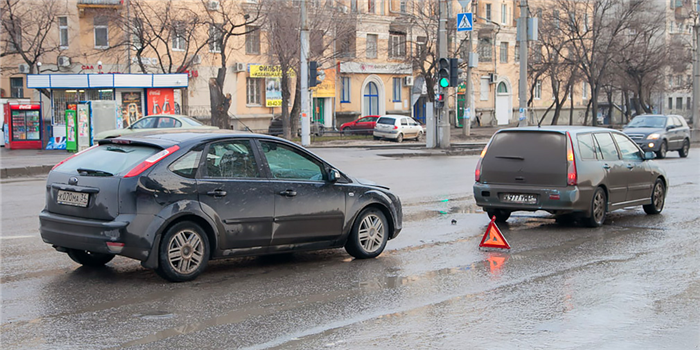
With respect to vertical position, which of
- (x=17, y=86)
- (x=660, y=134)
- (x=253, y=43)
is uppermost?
(x=253, y=43)

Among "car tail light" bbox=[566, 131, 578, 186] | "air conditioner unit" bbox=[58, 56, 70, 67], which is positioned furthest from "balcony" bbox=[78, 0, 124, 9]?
"car tail light" bbox=[566, 131, 578, 186]

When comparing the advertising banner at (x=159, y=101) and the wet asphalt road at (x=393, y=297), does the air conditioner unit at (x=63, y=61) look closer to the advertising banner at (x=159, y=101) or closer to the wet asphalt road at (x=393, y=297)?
the advertising banner at (x=159, y=101)

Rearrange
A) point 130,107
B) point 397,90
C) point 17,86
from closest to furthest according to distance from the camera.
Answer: point 130,107, point 17,86, point 397,90

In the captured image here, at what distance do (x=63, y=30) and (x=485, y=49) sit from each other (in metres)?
34.8

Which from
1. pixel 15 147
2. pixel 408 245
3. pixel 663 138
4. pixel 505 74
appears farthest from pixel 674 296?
pixel 505 74

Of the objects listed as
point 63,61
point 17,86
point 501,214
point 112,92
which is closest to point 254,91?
point 63,61

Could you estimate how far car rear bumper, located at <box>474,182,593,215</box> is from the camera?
36.3 ft

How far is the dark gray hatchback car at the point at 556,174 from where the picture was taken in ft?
36.7

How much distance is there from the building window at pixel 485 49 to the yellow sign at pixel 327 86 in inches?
592

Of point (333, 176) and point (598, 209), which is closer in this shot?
point (333, 176)

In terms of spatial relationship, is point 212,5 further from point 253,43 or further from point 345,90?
point 345,90

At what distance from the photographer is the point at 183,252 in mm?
7332

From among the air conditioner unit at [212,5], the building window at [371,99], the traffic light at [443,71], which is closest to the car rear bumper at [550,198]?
the traffic light at [443,71]

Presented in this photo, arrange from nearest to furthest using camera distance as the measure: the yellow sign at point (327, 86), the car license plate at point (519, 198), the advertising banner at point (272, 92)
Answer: the car license plate at point (519, 198), the advertising banner at point (272, 92), the yellow sign at point (327, 86)
